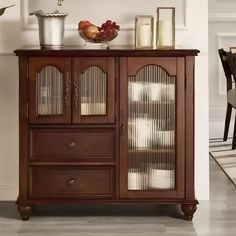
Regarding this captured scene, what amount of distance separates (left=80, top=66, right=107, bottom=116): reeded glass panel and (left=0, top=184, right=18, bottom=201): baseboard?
653 millimetres

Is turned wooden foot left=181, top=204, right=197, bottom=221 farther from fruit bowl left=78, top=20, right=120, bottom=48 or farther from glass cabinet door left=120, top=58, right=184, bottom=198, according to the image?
fruit bowl left=78, top=20, right=120, bottom=48

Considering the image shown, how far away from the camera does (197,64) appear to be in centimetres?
375

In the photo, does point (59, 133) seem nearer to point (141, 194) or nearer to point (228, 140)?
point (141, 194)

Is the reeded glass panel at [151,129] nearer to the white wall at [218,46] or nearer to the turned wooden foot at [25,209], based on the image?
the turned wooden foot at [25,209]

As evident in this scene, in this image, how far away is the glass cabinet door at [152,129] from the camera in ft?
11.1

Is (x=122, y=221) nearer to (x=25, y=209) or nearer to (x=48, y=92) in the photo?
(x=25, y=209)

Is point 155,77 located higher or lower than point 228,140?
higher

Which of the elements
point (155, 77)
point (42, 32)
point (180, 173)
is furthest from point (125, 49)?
point (180, 173)

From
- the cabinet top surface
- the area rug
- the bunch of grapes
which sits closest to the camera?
the cabinet top surface

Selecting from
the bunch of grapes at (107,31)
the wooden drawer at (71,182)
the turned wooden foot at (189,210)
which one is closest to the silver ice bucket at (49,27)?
the bunch of grapes at (107,31)

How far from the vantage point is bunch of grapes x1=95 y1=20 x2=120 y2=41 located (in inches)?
136

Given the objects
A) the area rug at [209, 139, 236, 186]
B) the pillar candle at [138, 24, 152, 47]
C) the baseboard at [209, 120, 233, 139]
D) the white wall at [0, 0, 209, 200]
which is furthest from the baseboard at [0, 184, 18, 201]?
the baseboard at [209, 120, 233, 139]

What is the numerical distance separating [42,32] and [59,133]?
1.58 ft

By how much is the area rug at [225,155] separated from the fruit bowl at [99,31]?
4.39ft
